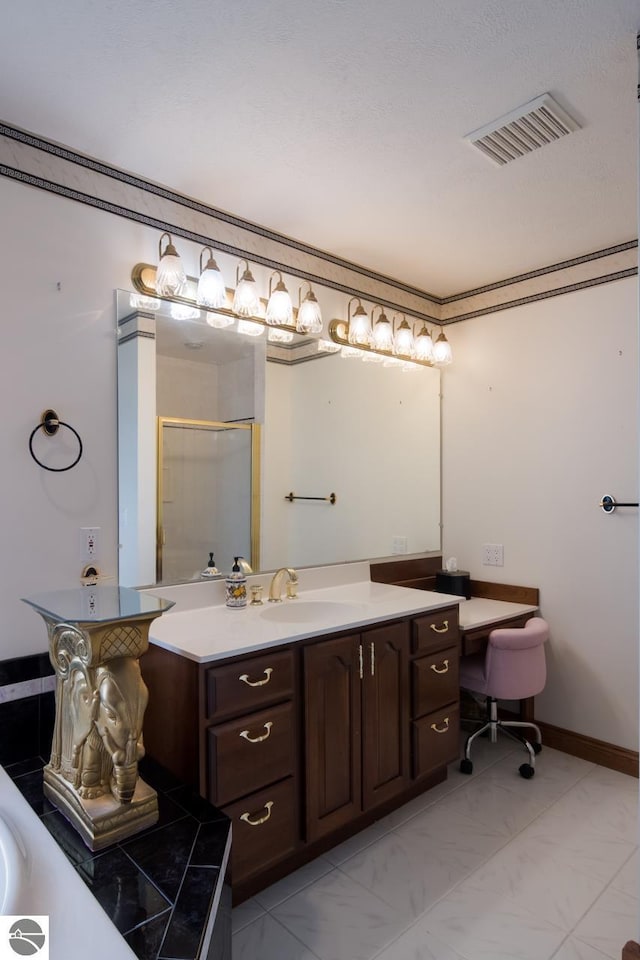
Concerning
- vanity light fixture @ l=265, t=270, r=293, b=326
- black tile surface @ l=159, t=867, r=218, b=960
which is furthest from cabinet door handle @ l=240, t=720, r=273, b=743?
vanity light fixture @ l=265, t=270, r=293, b=326

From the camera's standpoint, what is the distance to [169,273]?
2.03m

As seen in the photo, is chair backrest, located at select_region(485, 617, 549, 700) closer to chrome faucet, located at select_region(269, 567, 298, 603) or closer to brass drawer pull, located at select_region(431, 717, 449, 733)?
brass drawer pull, located at select_region(431, 717, 449, 733)

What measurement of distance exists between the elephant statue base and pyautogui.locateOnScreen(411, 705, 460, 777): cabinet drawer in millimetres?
1226

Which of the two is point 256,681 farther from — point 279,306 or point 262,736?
point 279,306

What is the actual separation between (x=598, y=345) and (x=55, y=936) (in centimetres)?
287

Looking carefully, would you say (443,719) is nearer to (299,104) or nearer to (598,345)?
(598,345)

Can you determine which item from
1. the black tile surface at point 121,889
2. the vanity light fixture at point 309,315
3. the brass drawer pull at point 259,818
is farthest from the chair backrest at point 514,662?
the black tile surface at point 121,889

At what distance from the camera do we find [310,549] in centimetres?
258

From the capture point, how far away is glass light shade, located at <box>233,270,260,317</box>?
2.29 metres

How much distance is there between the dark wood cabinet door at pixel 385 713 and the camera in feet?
6.72

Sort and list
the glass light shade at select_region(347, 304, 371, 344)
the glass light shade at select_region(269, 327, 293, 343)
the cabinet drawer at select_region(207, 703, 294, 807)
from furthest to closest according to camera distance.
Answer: the glass light shade at select_region(347, 304, 371, 344) → the glass light shade at select_region(269, 327, 293, 343) → the cabinet drawer at select_region(207, 703, 294, 807)

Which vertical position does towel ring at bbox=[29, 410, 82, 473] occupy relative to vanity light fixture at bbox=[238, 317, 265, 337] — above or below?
below

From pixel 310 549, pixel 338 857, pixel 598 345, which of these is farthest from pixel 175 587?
pixel 598 345

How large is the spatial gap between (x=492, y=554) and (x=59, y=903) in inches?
99.4
